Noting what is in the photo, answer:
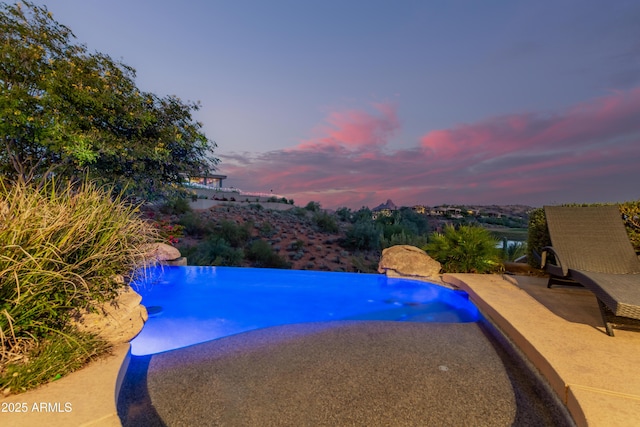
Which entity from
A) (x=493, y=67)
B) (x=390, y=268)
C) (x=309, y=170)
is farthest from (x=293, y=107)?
(x=390, y=268)

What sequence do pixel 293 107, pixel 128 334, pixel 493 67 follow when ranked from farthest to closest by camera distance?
1. pixel 293 107
2. pixel 493 67
3. pixel 128 334

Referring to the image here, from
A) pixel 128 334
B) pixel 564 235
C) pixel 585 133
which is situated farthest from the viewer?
pixel 585 133

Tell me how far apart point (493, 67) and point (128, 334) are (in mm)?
10410

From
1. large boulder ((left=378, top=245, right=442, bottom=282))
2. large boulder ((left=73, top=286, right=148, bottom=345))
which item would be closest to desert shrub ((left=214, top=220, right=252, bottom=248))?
large boulder ((left=378, top=245, right=442, bottom=282))

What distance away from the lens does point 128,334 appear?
8.79ft

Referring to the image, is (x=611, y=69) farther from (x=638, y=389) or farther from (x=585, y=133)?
(x=638, y=389)

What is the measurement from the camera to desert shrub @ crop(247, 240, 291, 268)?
404 inches

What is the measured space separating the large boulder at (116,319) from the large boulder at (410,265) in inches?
179

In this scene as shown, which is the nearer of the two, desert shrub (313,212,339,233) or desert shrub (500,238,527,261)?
desert shrub (500,238,527,261)

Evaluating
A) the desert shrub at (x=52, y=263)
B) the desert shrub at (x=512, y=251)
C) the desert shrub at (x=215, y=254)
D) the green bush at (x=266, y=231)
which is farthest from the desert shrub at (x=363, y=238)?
the desert shrub at (x=52, y=263)

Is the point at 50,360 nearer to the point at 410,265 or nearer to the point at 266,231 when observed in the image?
the point at 410,265

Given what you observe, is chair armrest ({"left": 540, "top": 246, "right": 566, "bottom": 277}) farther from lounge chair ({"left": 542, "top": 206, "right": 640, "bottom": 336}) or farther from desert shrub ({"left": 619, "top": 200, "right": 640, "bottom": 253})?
desert shrub ({"left": 619, "top": 200, "right": 640, "bottom": 253})

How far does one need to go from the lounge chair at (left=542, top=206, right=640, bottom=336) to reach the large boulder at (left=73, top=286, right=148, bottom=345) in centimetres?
436

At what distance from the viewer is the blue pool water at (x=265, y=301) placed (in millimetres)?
4055
